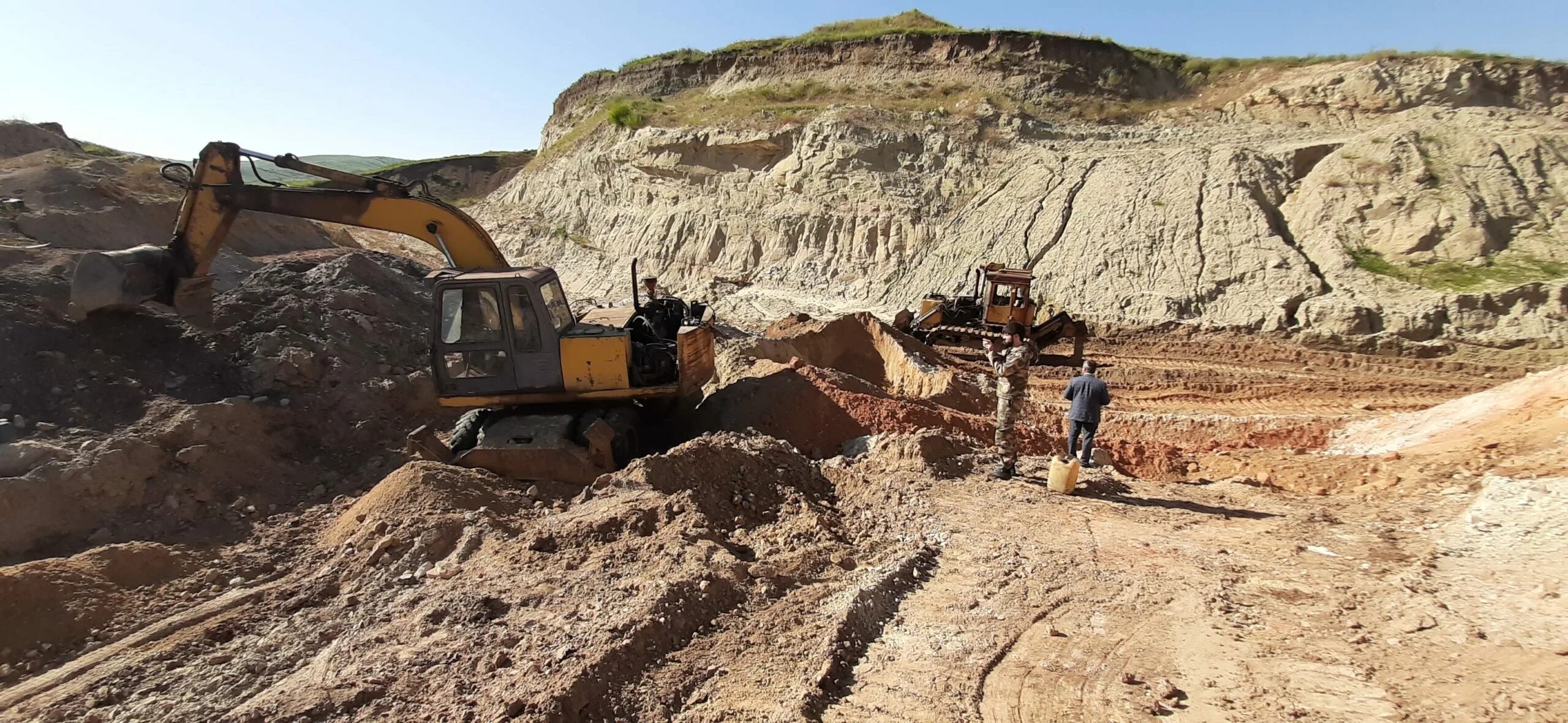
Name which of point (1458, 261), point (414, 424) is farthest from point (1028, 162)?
point (414, 424)

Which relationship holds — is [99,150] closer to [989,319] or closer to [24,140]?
[24,140]

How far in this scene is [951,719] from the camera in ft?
12.3

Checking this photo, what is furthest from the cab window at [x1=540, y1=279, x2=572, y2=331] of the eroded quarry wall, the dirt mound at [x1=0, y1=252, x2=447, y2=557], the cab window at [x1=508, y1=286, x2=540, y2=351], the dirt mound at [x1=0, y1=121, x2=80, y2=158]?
the dirt mound at [x1=0, y1=121, x2=80, y2=158]

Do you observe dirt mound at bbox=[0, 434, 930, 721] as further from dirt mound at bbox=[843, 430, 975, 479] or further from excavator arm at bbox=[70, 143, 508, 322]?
excavator arm at bbox=[70, 143, 508, 322]

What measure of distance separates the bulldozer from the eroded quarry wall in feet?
9.89

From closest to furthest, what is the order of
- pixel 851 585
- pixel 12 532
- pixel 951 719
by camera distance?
pixel 951 719 → pixel 851 585 → pixel 12 532

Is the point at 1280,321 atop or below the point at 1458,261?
below

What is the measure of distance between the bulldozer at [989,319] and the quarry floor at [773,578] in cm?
658

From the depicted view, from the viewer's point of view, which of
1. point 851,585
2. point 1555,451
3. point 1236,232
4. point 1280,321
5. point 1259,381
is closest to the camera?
point 851,585

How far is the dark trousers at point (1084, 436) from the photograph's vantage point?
24.8 ft

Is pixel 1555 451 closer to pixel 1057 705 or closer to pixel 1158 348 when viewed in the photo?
pixel 1057 705

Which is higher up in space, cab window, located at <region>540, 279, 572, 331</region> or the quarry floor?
cab window, located at <region>540, 279, 572, 331</region>

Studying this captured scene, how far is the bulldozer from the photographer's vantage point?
1518 centimetres

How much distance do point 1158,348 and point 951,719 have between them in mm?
14310
